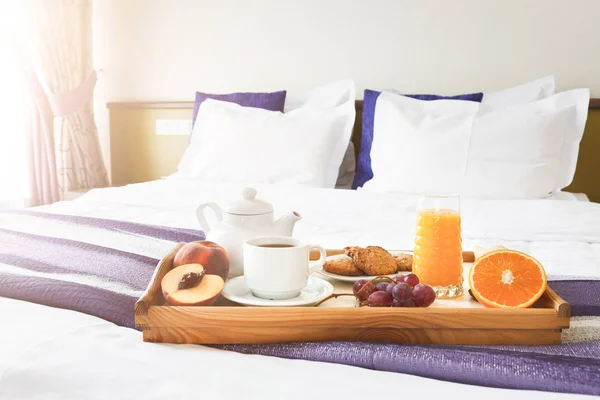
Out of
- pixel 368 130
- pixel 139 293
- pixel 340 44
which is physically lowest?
pixel 139 293

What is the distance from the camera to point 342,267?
1108 millimetres

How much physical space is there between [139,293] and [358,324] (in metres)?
0.46

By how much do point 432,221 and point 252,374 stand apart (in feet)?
1.68

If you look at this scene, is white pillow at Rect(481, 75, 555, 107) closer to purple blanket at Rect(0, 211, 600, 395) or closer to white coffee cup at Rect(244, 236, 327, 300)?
purple blanket at Rect(0, 211, 600, 395)

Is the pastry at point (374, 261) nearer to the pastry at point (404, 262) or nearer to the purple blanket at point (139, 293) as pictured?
the pastry at point (404, 262)

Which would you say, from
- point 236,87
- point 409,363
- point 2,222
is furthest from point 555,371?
point 236,87

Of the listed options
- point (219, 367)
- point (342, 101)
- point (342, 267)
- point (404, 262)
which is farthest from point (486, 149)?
point (219, 367)

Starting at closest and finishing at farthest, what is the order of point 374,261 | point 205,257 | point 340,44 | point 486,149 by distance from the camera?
point 205,257, point 374,261, point 486,149, point 340,44

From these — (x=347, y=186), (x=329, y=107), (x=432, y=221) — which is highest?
(x=329, y=107)

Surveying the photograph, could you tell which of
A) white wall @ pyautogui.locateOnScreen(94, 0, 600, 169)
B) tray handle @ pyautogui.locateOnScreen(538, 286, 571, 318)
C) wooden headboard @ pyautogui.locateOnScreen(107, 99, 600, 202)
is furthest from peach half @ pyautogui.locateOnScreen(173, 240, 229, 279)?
wooden headboard @ pyautogui.locateOnScreen(107, 99, 600, 202)

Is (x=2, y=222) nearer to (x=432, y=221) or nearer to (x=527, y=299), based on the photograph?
(x=432, y=221)

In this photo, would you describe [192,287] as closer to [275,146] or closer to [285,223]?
[285,223]

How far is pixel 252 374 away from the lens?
76cm

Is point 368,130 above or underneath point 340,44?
underneath
